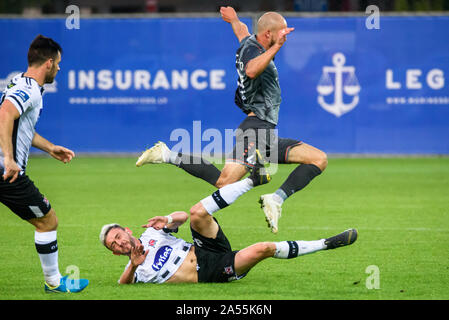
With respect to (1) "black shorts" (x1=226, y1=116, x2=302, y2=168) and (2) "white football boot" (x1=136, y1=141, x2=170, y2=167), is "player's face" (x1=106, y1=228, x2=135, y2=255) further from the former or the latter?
(2) "white football boot" (x1=136, y1=141, x2=170, y2=167)

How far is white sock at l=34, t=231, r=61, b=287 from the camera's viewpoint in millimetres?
6590

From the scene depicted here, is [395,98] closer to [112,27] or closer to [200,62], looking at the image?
[200,62]

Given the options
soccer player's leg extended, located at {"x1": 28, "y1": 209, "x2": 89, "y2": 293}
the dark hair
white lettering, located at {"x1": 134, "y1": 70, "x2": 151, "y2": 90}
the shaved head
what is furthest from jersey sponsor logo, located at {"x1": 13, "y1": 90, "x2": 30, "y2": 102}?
white lettering, located at {"x1": 134, "y1": 70, "x2": 151, "y2": 90}

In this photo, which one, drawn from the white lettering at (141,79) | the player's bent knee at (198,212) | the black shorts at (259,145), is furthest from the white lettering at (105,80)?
the player's bent knee at (198,212)

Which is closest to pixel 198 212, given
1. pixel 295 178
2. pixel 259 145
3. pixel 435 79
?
pixel 295 178

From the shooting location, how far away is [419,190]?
14.3m

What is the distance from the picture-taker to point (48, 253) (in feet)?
21.7

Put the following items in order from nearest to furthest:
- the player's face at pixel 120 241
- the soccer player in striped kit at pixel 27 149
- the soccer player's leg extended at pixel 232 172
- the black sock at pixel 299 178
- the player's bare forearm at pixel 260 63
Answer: the soccer player in striped kit at pixel 27 149, the player's face at pixel 120 241, the player's bare forearm at pixel 260 63, the black sock at pixel 299 178, the soccer player's leg extended at pixel 232 172

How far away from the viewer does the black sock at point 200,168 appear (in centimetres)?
847

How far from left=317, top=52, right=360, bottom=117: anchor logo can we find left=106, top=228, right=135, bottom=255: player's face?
13.0 metres

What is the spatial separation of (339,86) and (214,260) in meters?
12.6

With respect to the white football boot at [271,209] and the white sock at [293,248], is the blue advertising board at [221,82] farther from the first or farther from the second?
the white sock at [293,248]

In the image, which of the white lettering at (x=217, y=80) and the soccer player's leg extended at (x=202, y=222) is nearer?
the soccer player's leg extended at (x=202, y=222)

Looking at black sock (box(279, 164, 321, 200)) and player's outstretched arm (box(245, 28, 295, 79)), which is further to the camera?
black sock (box(279, 164, 321, 200))
